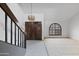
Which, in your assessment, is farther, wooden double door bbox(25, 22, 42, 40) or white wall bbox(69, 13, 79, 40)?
white wall bbox(69, 13, 79, 40)

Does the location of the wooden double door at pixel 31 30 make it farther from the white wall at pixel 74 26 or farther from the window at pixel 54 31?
the white wall at pixel 74 26

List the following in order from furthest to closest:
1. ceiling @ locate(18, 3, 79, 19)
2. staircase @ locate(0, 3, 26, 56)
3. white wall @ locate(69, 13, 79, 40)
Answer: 1. white wall @ locate(69, 13, 79, 40)
2. ceiling @ locate(18, 3, 79, 19)
3. staircase @ locate(0, 3, 26, 56)

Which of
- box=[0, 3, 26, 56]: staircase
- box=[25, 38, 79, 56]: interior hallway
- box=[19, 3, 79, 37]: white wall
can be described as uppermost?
box=[19, 3, 79, 37]: white wall

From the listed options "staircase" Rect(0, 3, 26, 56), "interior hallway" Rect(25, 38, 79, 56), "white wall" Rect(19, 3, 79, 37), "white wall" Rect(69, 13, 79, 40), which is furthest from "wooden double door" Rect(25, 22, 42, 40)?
"white wall" Rect(69, 13, 79, 40)

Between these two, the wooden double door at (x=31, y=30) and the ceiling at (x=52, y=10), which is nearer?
the wooden double door at (x=31, y=30)

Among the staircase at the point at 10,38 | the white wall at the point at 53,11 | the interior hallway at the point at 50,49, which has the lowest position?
the interior hallway at the point at 50,49

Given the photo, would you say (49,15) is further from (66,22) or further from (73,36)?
(73,36)

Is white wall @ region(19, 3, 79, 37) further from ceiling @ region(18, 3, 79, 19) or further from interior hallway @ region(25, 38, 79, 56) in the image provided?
interior hallway @ region(25, 38, 79, 56)

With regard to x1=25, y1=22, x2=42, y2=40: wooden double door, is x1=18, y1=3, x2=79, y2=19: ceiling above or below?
above

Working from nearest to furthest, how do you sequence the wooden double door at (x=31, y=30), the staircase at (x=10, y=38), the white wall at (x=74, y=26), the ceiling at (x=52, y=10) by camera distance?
the staircase at (x=10, y=38), the wooden double door at (x=31, y=30), the ceiling at (x=52, y=10), the white wall at (x=74, y=26)

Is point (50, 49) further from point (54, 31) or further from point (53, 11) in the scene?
point (53, 11)

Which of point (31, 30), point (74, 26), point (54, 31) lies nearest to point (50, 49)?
point (54, 31)

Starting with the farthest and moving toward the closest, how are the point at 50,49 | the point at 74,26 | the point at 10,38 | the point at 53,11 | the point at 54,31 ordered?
the point at 74,26 < the point at 53,11 < the point at 54,31 < the point at 50,49 < the point at 10,38

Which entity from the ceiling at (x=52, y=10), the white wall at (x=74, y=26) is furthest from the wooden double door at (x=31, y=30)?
the white wall at (x=74, y=26)
